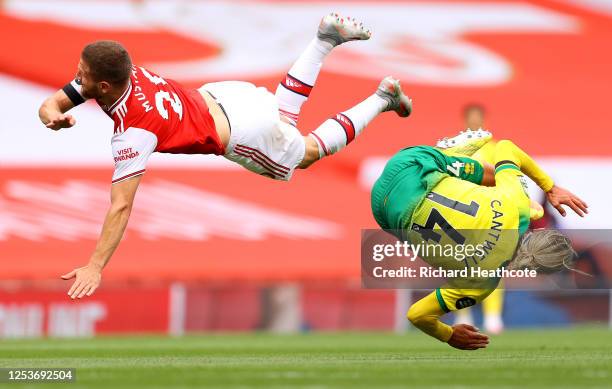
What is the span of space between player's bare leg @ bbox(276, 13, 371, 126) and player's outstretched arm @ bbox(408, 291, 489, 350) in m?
1.90

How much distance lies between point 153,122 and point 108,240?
959 millimetres

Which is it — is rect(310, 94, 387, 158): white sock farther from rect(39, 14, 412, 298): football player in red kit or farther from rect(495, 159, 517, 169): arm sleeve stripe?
rect(495, 159, 517, 169): arm sleeve stripe

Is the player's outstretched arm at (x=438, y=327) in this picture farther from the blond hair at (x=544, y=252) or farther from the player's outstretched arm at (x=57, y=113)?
the player's outstretched arm at (x=57, y=113)

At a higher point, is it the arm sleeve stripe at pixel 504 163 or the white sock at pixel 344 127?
the white sock at pixel 344 127

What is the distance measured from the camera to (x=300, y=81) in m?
9.99

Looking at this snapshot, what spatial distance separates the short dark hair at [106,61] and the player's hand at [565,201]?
296 centimetres

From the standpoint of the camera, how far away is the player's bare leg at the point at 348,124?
9.88 metres

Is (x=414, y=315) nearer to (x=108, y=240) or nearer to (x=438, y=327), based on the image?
(x=438, y=327)

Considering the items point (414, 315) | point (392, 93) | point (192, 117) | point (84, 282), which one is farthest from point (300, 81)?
point (84, 282)

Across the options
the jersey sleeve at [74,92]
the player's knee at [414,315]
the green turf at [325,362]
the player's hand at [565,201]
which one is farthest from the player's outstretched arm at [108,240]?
the player's hand at [565,201]

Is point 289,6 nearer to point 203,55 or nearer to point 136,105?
point 203,55

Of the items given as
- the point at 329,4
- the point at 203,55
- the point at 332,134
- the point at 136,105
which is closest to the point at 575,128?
the point at 329,4

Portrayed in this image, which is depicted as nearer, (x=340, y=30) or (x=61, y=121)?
(x=61, y=121)

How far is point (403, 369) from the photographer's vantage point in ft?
24.8
